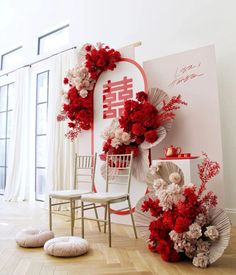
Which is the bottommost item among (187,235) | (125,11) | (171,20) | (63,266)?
(63,266)

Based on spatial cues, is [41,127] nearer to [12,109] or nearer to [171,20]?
[12,109]

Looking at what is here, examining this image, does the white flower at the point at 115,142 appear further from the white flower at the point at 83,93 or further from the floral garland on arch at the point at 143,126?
the white flower at the point at 83,93

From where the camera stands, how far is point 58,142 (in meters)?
4.29

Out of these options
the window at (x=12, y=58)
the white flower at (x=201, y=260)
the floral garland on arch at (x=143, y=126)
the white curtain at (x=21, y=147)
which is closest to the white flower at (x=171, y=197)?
the white flower at (x=201, y=260)

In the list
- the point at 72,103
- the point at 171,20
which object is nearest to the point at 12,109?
the point at 72,103

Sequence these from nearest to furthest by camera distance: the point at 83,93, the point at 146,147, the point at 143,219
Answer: the point at 143,219
the point at 146,147
the point at 83,93

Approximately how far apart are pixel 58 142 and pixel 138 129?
185cm

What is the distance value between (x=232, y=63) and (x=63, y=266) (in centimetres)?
278

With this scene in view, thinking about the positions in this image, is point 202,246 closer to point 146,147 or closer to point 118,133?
point 146,147

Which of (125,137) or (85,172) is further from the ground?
(125,137)

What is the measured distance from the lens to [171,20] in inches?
142

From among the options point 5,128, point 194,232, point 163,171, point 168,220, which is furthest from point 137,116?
point 5,128

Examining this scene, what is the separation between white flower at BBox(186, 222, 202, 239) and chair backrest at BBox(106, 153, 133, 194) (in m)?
1.10

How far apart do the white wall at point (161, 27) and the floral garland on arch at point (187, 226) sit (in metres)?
1.25
